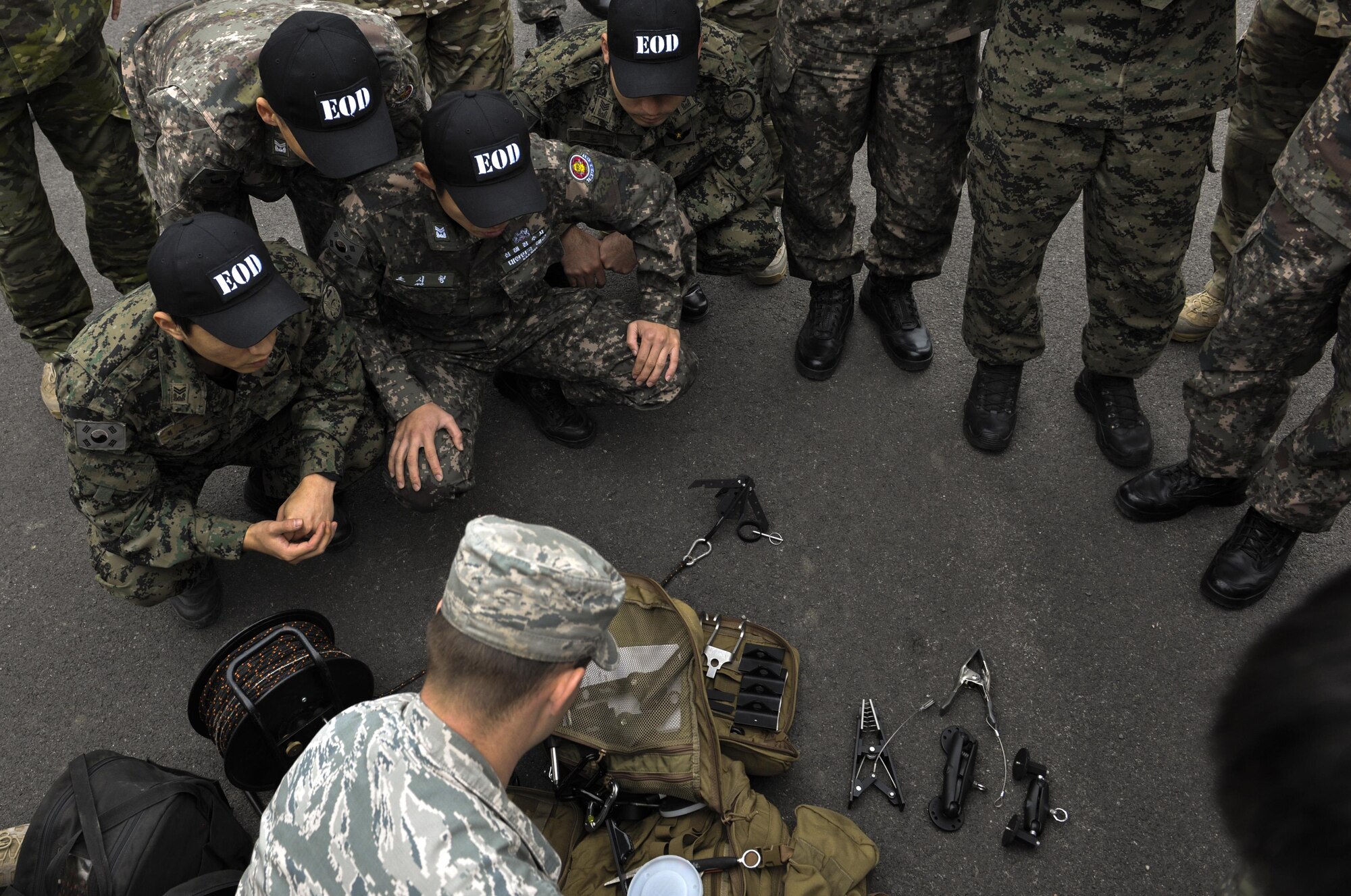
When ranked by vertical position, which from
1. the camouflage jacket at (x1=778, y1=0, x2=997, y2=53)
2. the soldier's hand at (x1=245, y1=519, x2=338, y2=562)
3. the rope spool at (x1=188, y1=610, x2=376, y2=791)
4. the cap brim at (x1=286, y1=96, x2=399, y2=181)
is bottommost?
the rope spool at (x1=188, y1=610, x2=376, y2=791)

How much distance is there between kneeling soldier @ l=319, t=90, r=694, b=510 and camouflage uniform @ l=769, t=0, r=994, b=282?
47cm

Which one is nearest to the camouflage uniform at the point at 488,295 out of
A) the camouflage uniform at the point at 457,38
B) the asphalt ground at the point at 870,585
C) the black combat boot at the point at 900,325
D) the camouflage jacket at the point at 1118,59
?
the asphalt ground at the point at 870,585

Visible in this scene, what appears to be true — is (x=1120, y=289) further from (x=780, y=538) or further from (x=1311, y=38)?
(x=780, y=538)

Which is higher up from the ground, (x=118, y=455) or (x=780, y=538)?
(x=118, y=455)

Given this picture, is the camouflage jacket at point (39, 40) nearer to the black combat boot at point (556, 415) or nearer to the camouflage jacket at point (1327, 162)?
the black combat boot at point (556, 415)

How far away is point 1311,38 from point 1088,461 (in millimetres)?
1448

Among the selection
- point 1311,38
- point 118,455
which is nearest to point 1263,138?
point 1311,38

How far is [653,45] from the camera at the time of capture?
9.93 feet

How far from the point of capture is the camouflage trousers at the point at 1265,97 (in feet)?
9.98

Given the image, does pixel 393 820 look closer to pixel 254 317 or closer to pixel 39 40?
pixel 254 317

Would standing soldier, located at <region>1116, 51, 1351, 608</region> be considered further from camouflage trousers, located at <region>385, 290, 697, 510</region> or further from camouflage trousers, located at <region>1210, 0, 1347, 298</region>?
camouflage trousers, located at <region>385, 290, 697, 510</region>

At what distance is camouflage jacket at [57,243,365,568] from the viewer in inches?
100

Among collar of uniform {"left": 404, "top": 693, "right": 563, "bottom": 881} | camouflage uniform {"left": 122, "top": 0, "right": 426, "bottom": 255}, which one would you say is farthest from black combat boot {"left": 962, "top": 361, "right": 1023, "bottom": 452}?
collar of uniform {"left": 404, "top": 693, "right": 563, "bottom": 881}

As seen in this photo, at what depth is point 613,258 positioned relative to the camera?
3.66 m
